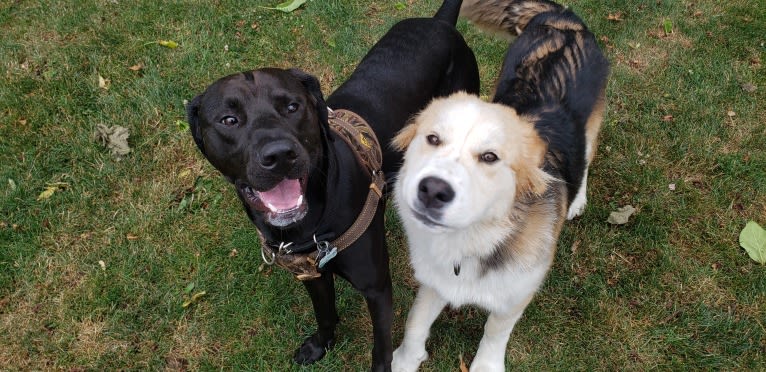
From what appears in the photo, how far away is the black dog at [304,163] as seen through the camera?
7.01ft

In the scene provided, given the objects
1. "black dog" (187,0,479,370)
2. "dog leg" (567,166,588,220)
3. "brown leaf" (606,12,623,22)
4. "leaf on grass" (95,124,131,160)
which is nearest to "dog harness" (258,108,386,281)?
"black dog" (187,0,479,370)

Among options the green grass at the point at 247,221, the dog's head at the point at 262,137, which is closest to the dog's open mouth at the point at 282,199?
the dog's head at the point at 262,137

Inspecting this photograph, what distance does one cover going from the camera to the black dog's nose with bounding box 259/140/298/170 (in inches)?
80.4

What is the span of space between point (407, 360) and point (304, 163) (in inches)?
57.8

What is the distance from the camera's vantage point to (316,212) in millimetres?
2361

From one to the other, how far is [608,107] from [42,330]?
174 inches

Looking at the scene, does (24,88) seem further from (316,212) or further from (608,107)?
(608,107)

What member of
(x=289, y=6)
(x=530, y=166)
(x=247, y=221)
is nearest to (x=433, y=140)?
(x=530, y=166)

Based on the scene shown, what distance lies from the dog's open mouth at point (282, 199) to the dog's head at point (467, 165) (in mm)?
437

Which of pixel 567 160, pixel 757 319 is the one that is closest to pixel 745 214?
pixel 757 319

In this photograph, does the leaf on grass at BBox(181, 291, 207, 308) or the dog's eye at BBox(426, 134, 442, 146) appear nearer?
the dog's eye at BBox(426, 134, 442, 146)

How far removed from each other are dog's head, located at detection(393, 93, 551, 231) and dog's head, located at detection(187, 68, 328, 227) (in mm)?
445

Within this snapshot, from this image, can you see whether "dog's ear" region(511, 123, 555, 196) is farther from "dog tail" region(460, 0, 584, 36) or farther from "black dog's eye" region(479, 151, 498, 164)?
"dog tail" region(460, 0, 584, 36)

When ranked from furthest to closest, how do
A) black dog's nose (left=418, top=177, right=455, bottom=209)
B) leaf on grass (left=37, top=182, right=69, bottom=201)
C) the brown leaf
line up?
1. the brown leaf
2. leaf on grass (left=37, top=182, right=69, bottom=201)
3. black dog's nose (left=418, top=177, right=455, bottom=209)
